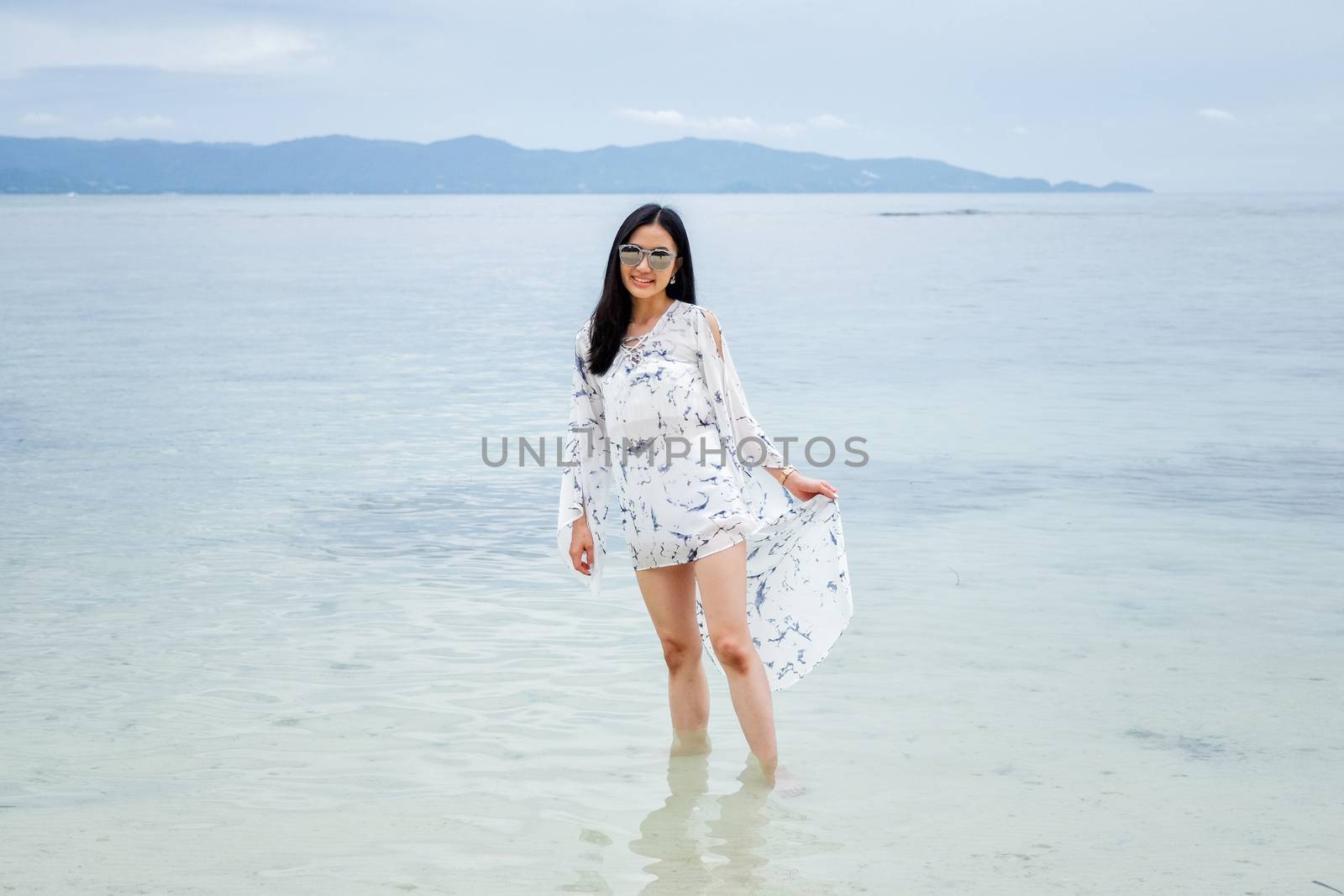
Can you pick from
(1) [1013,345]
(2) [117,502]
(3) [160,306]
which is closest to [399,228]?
(3) [160,306]

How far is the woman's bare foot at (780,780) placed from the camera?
15.4 feet

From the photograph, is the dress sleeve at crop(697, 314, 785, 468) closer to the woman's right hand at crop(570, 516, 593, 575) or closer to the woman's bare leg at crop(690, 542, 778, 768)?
A: the woman's bare leg at crop(690, 542, 778, 768)

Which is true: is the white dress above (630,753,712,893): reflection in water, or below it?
above

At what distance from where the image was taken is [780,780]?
473 cm

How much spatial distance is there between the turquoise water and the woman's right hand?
795 mm

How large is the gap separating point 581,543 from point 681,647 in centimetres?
48

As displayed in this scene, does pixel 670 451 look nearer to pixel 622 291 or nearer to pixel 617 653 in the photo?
pixel 622 291

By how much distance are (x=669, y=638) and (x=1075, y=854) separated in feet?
4.64

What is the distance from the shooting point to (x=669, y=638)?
4617mm

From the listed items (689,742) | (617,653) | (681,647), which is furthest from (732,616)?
(617,653)

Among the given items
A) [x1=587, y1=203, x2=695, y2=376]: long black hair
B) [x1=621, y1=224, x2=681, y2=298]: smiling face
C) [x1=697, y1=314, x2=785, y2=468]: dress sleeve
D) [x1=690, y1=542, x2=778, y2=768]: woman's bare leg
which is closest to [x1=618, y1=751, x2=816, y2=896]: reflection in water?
[x1=690, y1=542, x2=778, y2=768]: woman's bare leg

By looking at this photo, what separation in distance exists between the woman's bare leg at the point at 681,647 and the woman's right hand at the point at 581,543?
0.18 metres

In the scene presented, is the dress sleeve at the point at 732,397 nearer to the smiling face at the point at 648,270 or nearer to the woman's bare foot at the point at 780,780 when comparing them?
the smiling face at the point at 648,270

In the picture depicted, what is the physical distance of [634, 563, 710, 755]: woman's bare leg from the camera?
4.50 m
